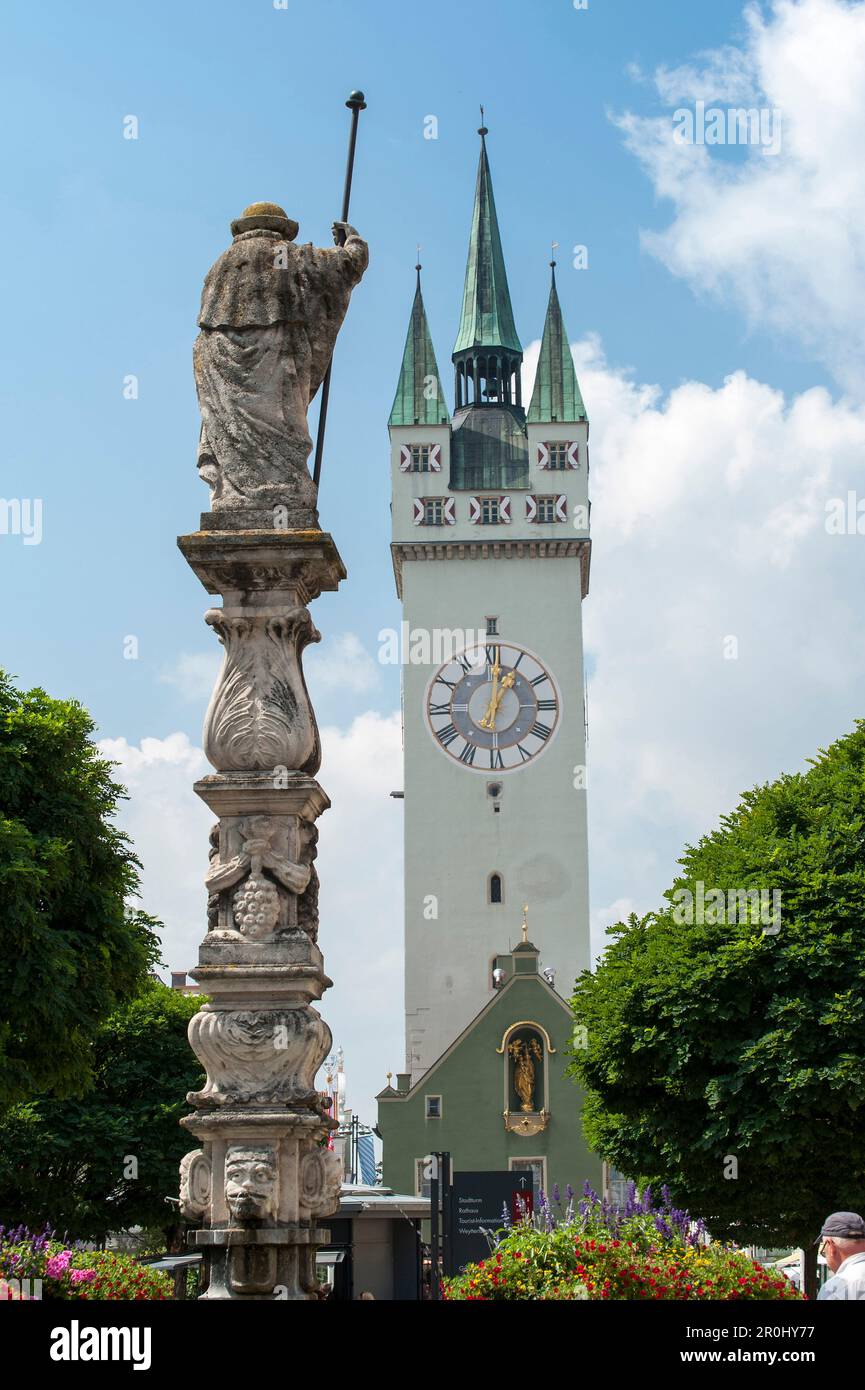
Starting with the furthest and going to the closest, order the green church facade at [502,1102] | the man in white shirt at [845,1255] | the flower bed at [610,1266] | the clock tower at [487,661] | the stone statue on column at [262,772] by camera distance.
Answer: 1. the clock tower at [487,661]
2. the green church facade at [502,1102]
3. the flower bed at [610,1266]
4. the stone statue on column at [262,772]
5. the man in white shirt at [845,1255]

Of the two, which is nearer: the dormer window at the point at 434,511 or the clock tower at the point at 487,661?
the clock tower at the point at 487,661

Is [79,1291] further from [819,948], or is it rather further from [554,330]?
[554,330]

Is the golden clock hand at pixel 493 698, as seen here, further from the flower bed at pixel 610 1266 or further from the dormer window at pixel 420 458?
the flower bed at pixel 610 1266

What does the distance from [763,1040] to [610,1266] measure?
18.5 meters

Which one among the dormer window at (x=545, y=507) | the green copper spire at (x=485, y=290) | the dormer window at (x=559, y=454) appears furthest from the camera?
the green copper spire at (x=485, y=290)

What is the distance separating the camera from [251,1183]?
11.4m

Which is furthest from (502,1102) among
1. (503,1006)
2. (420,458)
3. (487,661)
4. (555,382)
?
(555,382)

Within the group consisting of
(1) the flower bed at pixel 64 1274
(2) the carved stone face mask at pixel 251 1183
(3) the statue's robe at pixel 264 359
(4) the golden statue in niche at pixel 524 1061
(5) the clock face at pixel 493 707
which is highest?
(5) the clock face at pixel 493 707

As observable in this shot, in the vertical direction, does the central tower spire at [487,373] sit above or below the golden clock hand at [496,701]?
above

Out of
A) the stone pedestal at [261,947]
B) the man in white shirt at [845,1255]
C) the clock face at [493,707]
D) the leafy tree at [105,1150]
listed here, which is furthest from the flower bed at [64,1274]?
the clock face at [493,707]

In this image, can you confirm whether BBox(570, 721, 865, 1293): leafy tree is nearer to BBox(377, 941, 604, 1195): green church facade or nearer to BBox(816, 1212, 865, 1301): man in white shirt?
BBox(816, 1212, 865, 1301): man in white shirt

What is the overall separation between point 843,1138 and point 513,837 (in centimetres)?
4580

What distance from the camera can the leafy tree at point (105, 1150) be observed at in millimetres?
44375
